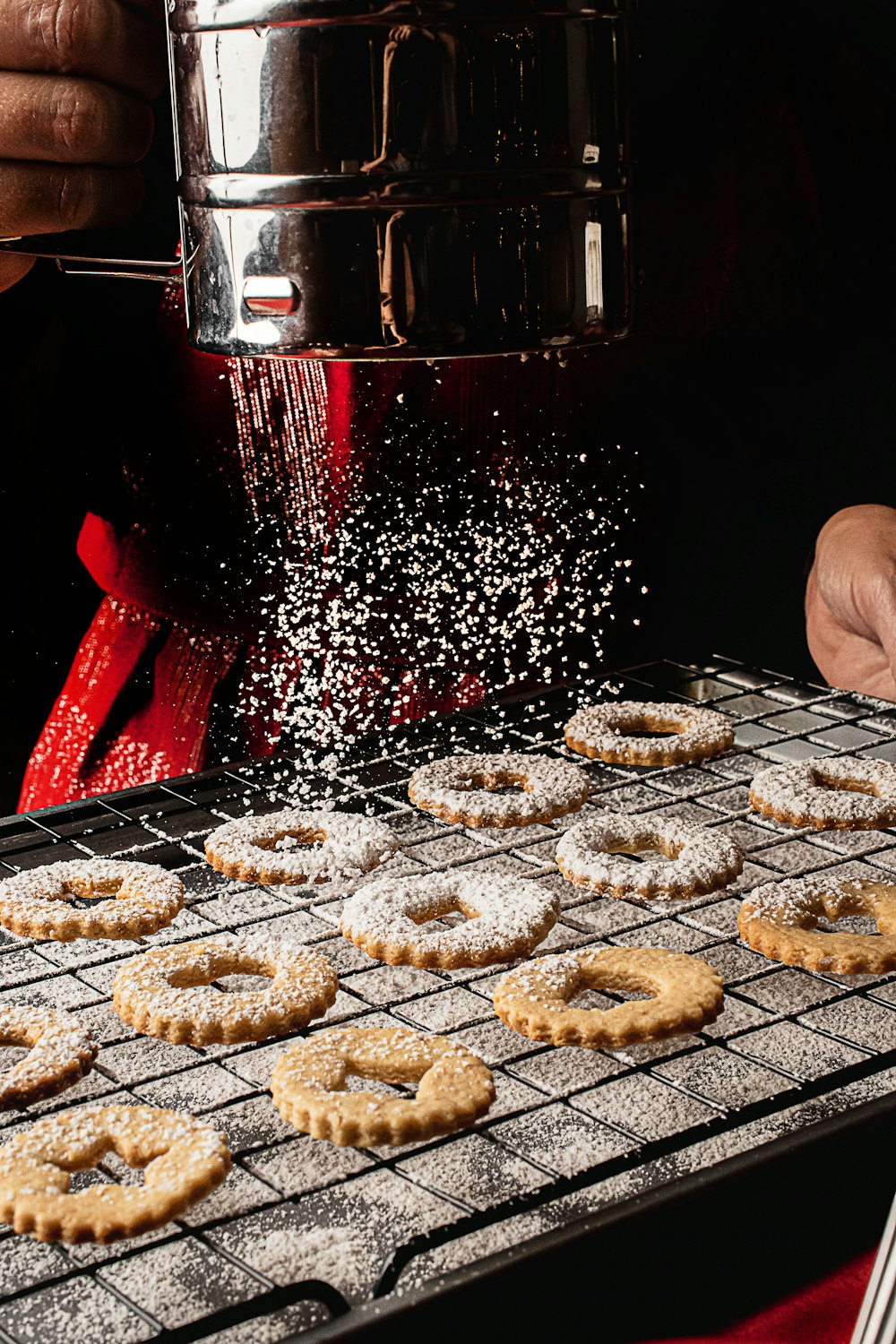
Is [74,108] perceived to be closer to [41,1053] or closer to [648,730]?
[41,1053]

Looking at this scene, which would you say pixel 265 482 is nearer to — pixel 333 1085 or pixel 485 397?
pixel 485 397

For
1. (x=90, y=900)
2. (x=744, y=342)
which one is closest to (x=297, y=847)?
(x=90, y=900)

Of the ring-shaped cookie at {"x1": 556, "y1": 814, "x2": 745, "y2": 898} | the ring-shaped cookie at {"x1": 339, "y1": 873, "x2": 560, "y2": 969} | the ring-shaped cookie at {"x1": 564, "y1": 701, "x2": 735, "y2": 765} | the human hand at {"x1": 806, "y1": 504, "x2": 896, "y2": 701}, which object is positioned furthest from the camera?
the human hand at {"x1": 806, "y1": 504, "x2": 896, "y2": 701}

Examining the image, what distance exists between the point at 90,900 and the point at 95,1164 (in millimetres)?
403

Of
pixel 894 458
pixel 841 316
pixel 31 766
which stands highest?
pixel 841 316

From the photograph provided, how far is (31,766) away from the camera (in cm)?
170

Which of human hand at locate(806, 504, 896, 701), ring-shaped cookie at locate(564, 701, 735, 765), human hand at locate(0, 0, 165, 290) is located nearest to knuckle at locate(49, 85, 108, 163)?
human hand at locate(0, 0, 165, 290)

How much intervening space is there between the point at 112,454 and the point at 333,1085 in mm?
961

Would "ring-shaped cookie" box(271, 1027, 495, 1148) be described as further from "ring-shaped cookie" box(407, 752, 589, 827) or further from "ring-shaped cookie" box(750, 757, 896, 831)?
"ring-shaped cookie" box(750, 757, 896, 831)

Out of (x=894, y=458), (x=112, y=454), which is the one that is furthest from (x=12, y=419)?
(x=894, y=458)

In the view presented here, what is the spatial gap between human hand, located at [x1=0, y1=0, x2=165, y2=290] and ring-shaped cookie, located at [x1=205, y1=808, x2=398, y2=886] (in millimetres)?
511

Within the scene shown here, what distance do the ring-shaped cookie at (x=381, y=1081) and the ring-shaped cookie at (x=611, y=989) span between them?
6cm

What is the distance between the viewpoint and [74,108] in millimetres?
807

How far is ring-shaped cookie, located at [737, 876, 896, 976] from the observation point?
98 cm
